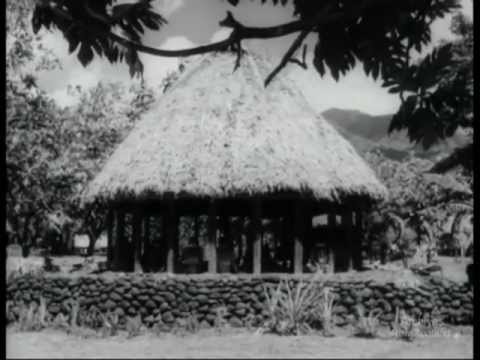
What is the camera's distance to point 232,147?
38.0 ft

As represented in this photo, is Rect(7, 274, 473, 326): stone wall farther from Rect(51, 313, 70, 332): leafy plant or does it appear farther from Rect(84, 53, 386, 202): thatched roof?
Rect(84, 53, 386, 202): thatched roof

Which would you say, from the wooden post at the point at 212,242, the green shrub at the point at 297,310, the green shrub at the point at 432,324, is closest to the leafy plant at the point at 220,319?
the green shrub at the point at 297,310

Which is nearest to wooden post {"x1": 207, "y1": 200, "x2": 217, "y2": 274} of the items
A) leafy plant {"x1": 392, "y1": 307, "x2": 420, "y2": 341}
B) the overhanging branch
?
leafy plant {"x1": 392, "y1": 307, "x2": 420, "y2": 341}

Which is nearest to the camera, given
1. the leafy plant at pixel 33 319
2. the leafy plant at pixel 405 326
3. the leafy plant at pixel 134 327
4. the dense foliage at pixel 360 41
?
the dense foliage at pixel 360 41

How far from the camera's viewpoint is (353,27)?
2.28 metres

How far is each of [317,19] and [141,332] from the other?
8.61m

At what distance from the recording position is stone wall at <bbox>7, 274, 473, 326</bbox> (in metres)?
10.3

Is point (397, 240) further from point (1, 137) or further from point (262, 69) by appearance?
point (1, 137)

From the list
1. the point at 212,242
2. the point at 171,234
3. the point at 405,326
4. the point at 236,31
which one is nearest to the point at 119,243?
the point at 171,234

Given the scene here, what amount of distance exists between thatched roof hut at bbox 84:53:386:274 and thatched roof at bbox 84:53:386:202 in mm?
18

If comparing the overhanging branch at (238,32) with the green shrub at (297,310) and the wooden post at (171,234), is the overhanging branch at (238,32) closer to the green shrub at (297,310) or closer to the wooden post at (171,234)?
the green shrub at (297,310)

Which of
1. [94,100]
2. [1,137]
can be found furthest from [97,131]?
[1,137]

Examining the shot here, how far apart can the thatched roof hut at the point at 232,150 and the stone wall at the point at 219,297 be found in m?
1.48

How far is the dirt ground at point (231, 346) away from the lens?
27.4ft
